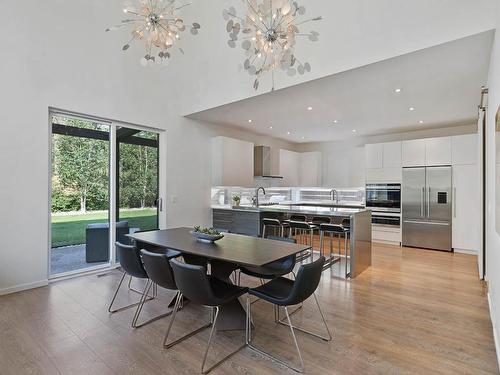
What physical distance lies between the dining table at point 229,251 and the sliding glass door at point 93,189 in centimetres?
158

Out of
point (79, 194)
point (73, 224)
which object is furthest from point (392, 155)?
point (73, 224)

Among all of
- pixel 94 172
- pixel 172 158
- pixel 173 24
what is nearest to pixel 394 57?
pixel 173 24

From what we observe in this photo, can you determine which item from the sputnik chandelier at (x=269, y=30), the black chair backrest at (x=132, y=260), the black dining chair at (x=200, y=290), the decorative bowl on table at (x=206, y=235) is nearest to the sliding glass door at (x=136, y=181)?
the black chair backrest at (x=132, y=260)

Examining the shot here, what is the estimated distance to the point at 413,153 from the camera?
6.17 meters

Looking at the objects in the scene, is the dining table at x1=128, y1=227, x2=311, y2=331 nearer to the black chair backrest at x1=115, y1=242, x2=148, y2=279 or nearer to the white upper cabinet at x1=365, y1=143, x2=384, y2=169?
the black chair backrest at x1=115, y1=242, x2=148, y2=279

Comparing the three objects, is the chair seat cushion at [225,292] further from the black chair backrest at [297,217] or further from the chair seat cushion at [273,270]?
the black chair backrest at [297,217]

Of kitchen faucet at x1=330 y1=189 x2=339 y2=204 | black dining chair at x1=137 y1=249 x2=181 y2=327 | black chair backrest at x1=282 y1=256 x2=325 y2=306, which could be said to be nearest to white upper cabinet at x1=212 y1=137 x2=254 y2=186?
kitchen faucet at x1=330 y1=189 x2=339 y2=204

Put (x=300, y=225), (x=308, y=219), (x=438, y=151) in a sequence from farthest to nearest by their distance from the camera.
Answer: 1. (x=438, y=151)
2. (x=308, y=219)
3. (x=300, y=225)

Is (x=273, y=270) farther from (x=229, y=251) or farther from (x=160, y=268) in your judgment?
(x=160, y=268)

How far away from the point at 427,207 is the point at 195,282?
563 cm

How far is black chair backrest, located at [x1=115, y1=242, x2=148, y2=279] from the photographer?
2.79 metres

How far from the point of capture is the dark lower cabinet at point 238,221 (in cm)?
549

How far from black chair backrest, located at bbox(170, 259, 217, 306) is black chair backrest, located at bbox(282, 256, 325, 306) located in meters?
0.58

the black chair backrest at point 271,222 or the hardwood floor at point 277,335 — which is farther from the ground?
the black chair backrest at point 271,222
